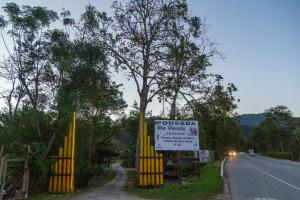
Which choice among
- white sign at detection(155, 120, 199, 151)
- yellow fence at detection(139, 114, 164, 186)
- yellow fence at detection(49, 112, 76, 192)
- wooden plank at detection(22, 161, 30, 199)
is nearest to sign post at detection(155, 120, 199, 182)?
white sign at detection(155, 120, 199, 151)

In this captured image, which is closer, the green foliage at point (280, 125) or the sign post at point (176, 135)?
the sign post at point (176, 135)

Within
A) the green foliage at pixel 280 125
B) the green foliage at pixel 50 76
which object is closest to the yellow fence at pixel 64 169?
the green foliage at pixel 50 76

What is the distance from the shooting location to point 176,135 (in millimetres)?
19875

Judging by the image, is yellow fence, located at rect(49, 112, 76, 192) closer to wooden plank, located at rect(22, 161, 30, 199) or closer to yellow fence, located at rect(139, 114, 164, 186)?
wooden plank, located at rect(22, 161, 30, 199)

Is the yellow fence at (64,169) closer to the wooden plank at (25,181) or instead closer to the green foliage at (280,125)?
the wooden plank at (25,181)

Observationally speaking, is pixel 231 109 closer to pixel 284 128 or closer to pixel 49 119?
pixel 49 119

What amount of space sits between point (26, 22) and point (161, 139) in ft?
30.2

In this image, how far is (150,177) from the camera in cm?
1878

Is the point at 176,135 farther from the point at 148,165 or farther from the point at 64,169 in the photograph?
the point at 64,169

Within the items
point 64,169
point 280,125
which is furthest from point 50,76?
point 280,125

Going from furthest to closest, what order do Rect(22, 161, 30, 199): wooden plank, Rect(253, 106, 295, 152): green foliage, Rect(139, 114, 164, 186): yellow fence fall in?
Answer: 1. Rect(253, 106, 295, 152): green foliage
2. Rect(139, 114, 164, 186): yellow fence
3. Rect(22, 161, 30, 199): wooden plank

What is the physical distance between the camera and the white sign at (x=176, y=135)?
19719 mm

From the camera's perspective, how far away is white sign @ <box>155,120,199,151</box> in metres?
19.7

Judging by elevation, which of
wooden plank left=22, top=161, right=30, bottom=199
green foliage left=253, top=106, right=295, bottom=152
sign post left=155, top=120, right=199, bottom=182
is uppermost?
green foliage left=253, top=106, right=295, bottom=152
